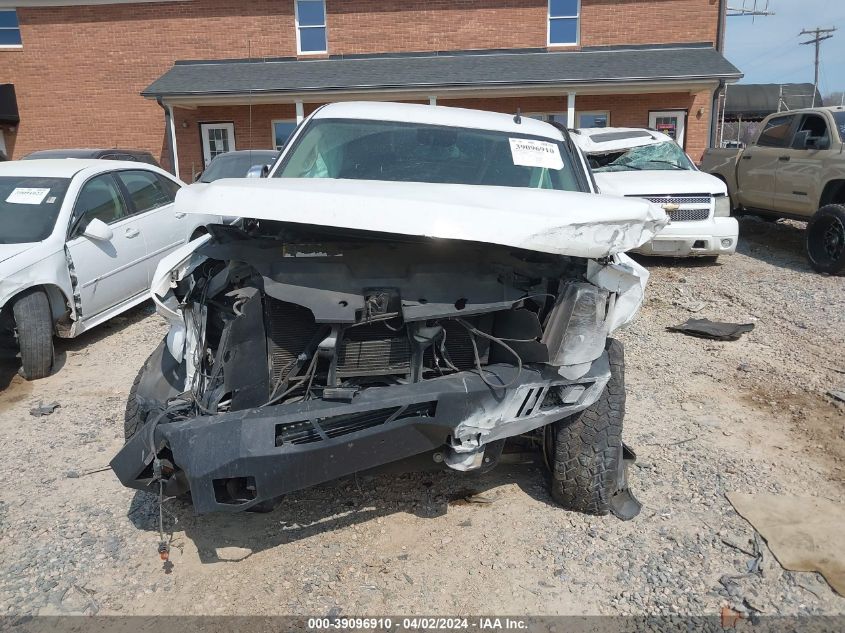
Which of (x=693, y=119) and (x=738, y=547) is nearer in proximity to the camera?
(x=738, y=547)

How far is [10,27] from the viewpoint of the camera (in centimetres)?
1744

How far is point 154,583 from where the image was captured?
2.72 metres

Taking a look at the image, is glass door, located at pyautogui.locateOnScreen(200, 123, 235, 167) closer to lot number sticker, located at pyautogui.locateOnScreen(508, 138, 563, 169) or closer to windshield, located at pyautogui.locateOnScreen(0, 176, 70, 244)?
windshield, located at pyautogui.locateOnScreen(0, 176, 70, 244)

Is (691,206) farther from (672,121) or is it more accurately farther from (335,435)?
(672,121)

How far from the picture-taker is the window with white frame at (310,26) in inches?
669

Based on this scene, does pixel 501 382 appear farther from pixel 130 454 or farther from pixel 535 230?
pixel 130 454

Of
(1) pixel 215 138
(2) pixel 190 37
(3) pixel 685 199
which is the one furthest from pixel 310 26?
(3) pixel 685 199

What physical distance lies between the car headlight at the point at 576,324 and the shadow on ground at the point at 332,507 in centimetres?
96

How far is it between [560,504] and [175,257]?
227 cm

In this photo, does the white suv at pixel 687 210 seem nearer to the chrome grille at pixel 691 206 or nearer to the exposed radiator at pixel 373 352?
the chrome grille at pixel 691 206

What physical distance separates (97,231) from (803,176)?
8.82m

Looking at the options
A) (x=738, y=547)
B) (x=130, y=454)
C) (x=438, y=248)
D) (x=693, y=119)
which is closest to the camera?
(x=130, y=454)

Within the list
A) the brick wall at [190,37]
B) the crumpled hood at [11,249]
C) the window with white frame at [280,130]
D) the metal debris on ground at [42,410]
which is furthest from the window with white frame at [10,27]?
the metal debris on ground at [42,410]

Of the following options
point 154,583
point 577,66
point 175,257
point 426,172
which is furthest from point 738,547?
point 577,66
